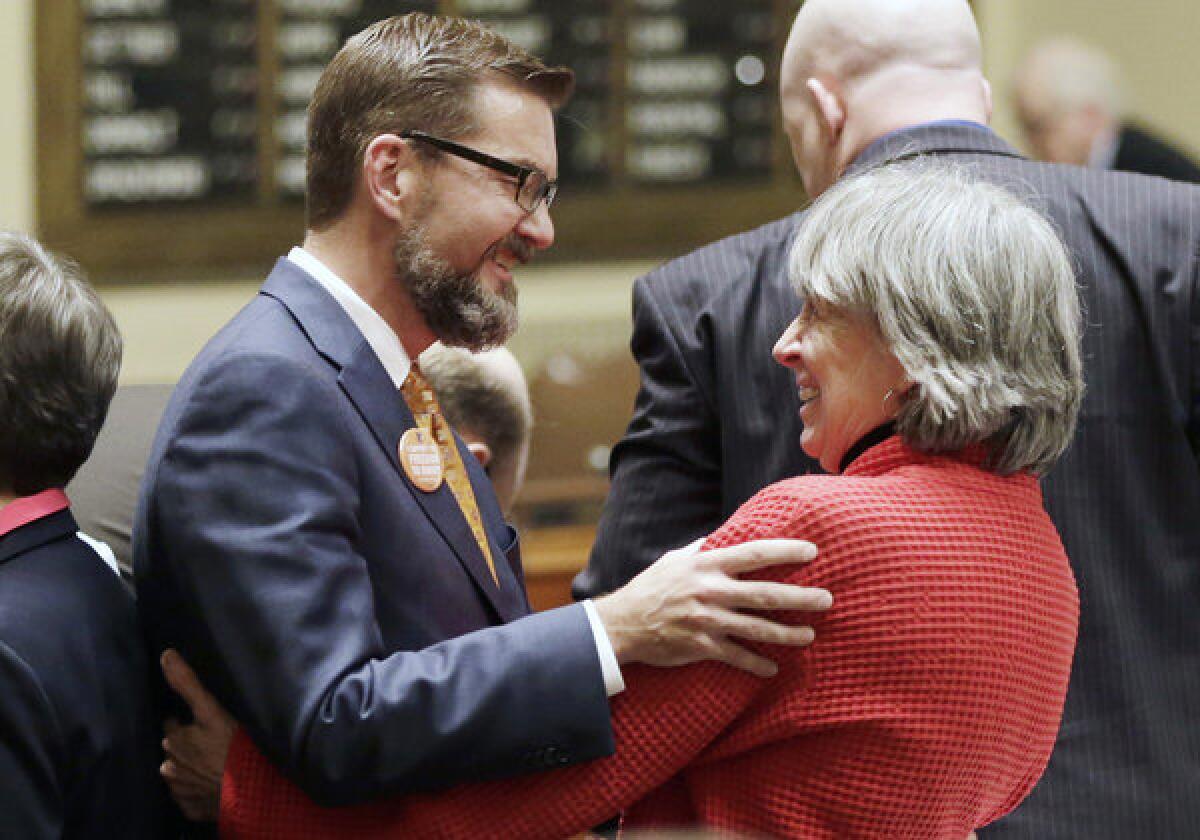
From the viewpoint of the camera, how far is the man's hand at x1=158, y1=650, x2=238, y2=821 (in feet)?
6.00

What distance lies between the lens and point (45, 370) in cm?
184

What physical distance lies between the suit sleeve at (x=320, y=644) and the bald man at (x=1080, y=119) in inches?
155

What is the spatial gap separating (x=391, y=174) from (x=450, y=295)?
0.16 meters

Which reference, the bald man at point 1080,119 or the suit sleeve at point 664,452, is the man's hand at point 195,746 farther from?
the bald man at point 1080,119

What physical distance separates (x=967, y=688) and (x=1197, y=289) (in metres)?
0.87

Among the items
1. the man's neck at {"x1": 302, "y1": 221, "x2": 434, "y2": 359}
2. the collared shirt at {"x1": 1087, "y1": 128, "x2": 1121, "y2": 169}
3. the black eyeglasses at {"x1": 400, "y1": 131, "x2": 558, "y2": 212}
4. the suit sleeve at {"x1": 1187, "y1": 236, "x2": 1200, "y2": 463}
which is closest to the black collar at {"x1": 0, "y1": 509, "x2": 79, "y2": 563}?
the man's neck at {"x1": 302, "y1": 221, "x2": 434, "y2": 359}

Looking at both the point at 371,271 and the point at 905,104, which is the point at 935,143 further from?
the point at 371,271

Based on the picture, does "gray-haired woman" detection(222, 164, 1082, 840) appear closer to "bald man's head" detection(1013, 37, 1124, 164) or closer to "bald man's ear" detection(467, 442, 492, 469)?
"bald man's ear" detection(467, 442, 492, 469)

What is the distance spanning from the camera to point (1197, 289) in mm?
2273

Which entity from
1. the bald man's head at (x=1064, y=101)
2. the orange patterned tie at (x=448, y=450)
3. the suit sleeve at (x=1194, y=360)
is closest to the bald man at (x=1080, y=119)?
the bald man's head at (x=1064, y=101)

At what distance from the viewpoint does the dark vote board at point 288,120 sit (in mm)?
5164

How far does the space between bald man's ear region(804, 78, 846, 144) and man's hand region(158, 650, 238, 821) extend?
4.06 feet

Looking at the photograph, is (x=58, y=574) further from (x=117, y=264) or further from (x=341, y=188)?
(x=117, y=264)

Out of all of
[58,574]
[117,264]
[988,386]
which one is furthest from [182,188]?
[988,386]
